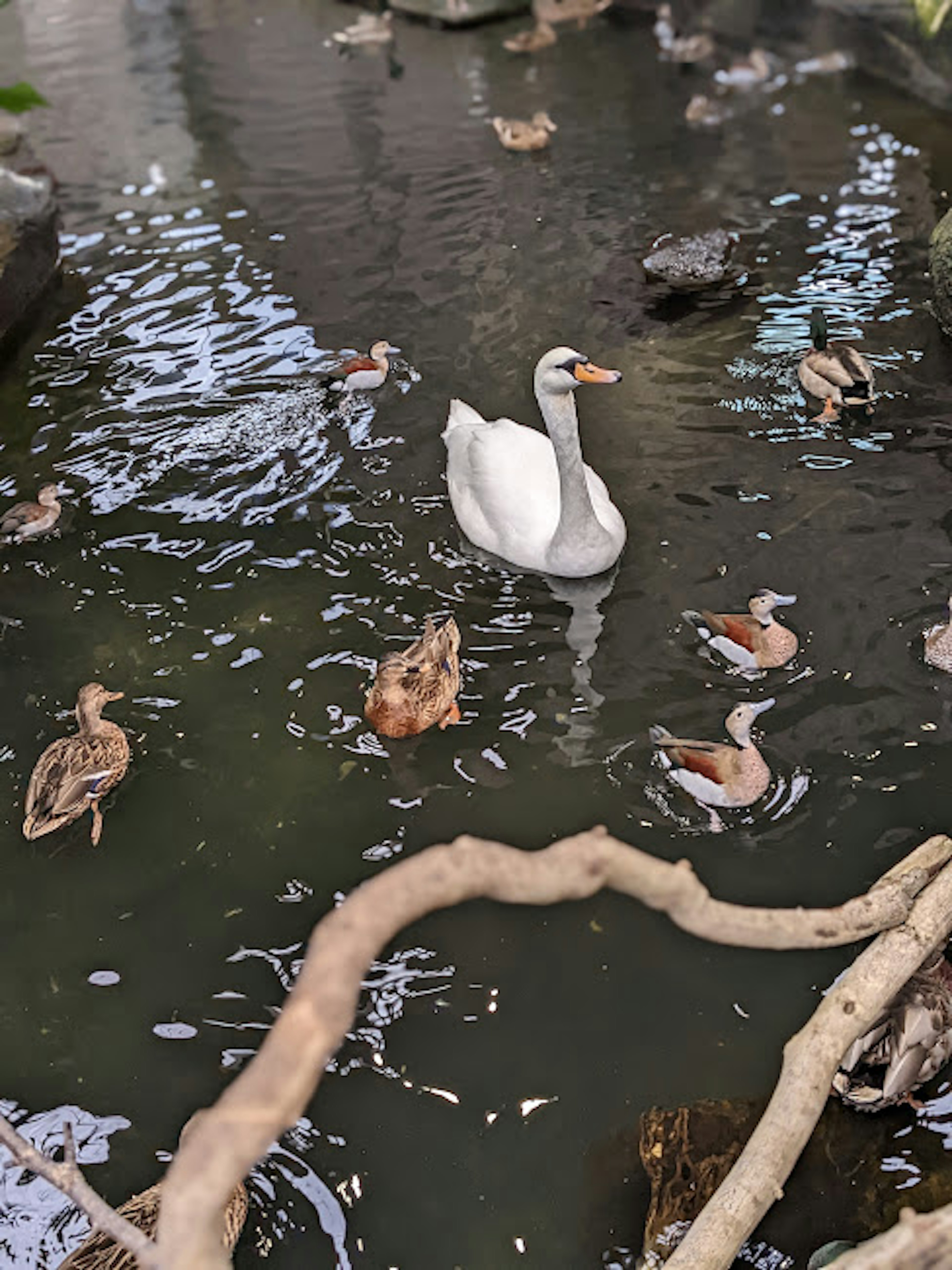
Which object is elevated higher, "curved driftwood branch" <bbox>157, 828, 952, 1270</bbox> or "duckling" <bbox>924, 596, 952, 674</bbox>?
"curved driftwood branch" <bbox>157, 828, 952, 1270</bbox>

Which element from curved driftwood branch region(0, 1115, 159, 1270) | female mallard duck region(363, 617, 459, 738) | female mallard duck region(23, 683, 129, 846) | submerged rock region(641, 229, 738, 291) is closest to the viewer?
curved driftwood branch region(0, 1115, 159, 1270)

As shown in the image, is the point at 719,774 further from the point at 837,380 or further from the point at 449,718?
the point at 837,380

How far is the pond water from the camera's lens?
3.82 meters

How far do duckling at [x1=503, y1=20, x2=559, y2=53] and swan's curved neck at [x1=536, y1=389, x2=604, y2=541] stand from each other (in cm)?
917

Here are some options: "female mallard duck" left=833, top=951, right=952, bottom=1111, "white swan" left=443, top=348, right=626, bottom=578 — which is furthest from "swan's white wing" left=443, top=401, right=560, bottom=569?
"female mallard duck" left=833, top=951, right=952, bottom=1111

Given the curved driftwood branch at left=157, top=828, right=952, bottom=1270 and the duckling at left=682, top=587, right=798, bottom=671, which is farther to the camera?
the duckling at left=682, top=587, right=798, bottom=671

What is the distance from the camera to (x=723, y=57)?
43.5ft

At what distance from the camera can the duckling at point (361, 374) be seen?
288 inches

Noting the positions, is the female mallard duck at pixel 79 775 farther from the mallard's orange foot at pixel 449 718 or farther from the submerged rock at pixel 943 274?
the submerged rock at pixel 943 274

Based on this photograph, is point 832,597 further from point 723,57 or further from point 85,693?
point 723,57

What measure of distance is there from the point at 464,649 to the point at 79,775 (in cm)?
158

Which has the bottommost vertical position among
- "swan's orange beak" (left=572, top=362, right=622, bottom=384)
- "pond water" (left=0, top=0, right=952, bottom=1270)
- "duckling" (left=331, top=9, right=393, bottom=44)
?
"pond water" (left=0, top=0, right=952, bottom=1270)

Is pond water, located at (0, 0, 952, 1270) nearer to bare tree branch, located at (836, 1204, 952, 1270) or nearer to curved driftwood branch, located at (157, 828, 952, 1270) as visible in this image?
bare tree branch, located at (836, 1204, 952, 1270)

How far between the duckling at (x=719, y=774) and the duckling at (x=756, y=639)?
57 centimetres
